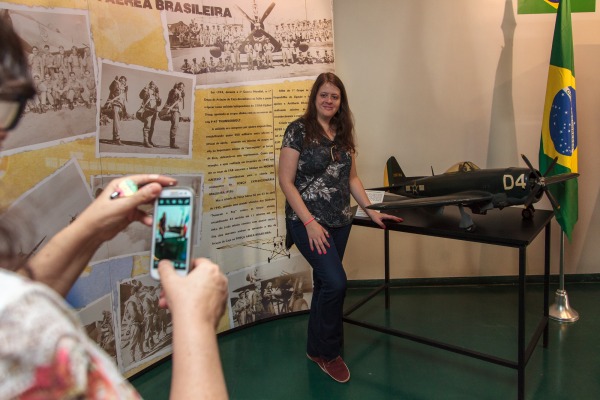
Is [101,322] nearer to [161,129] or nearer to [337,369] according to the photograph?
[161,129]

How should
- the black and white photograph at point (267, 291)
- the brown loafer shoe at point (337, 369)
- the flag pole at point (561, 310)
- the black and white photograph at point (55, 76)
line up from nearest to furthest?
the black and white photograph at point (55, 76), the brown loafer shoe at point (337, 369), the black and white photograph at point (267, 291), the flag pole at point (561, 310)

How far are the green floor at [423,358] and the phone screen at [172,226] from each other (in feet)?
6.57

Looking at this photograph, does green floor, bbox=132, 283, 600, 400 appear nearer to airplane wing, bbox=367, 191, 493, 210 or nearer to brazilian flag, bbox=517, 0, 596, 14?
airplane wing, bbox=367, 191, 493, 210

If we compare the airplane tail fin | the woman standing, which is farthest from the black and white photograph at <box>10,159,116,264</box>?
the airplane tail fin

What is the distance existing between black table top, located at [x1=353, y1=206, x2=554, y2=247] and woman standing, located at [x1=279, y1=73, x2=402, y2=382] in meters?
0.40

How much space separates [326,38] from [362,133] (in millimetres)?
970

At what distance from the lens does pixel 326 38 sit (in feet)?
11.5

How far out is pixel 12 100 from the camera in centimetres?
69

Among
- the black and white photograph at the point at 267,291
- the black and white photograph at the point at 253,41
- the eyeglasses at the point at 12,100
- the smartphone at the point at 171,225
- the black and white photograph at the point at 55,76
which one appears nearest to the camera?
the eyeglasses at the point at 12,100

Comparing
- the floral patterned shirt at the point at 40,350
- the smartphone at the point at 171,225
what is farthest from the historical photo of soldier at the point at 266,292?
the floral patterned shirt at the point at 40,350

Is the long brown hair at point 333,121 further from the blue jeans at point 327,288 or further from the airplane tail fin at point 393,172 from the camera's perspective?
the airplane tail fin at point 393,172

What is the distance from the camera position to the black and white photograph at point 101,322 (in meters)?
2.56

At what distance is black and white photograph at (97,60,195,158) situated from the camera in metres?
2.59

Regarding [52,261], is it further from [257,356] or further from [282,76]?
[282,76]
